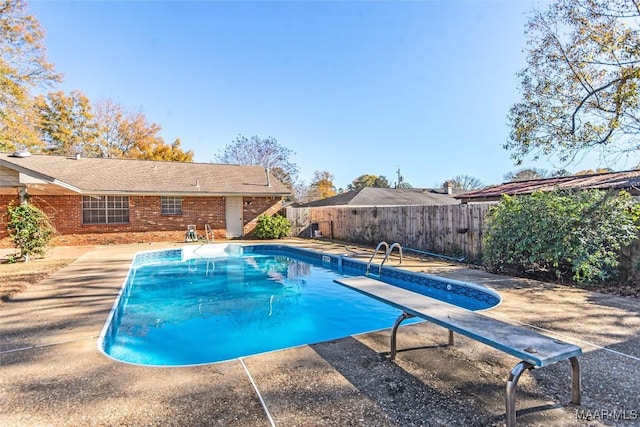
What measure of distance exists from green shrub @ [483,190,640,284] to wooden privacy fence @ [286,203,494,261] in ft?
5.67

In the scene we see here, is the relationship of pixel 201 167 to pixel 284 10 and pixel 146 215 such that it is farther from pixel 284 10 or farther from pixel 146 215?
pixel 284 10

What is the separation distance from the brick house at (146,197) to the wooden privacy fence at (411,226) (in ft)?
9.19

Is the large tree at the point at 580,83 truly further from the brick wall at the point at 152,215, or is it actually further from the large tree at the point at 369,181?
the large tree at the point at 369,181

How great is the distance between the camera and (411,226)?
1247 centimetres

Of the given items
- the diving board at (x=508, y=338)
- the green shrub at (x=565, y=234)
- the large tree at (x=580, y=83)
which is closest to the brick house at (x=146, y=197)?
the large tree at (x=580, y=83)

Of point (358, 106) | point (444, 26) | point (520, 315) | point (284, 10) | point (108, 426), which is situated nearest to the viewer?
point (108, 426)

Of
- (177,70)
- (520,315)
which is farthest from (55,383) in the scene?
(177,70)

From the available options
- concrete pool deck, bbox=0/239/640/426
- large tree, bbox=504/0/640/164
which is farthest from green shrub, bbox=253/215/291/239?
concrete pool deck, bbox=0/239/640/426

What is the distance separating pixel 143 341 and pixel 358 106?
20497 millimetres

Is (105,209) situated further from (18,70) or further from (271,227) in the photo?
(18,70)

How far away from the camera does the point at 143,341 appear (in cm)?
499

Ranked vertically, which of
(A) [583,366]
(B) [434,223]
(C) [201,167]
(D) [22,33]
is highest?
(D) [22,33]

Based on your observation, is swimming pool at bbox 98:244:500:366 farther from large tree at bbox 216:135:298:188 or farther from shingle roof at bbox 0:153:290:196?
large tree at bbox 216:135:298:188

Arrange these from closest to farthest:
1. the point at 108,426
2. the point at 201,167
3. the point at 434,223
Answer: the point at 108,426, the point at 434,223, the point at 201,167
